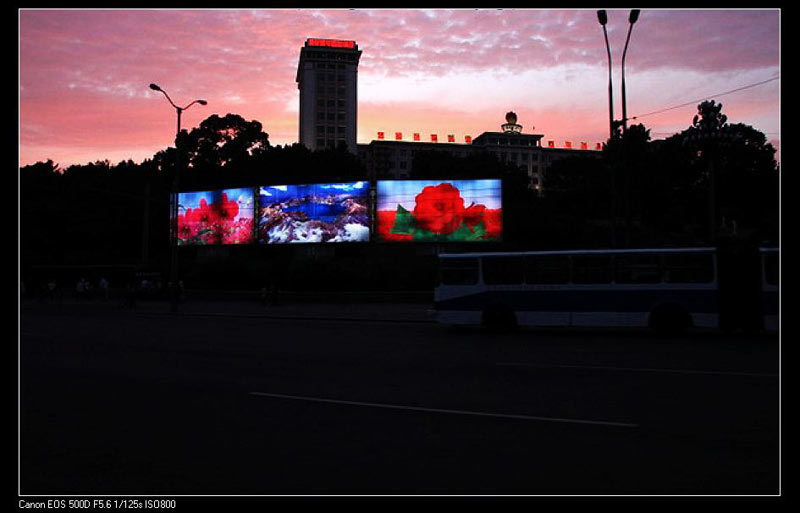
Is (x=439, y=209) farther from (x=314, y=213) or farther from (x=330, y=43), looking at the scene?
(x=330, y=43)

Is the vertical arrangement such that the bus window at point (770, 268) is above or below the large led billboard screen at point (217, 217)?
below

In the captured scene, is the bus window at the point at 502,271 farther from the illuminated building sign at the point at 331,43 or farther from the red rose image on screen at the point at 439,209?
the illuminated building sign at the point at 331,43

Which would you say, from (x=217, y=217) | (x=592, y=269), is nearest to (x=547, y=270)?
(x=592, y=269)

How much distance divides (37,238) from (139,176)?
16.8 meters

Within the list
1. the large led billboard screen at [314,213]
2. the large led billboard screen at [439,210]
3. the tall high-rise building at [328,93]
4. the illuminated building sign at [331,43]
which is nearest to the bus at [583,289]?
the large led billboard screen at [439,210]

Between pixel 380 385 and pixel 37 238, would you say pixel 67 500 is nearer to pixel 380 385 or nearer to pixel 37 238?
pixel 380 385

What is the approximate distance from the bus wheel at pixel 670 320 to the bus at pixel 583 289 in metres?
0.03

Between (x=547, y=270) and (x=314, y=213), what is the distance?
95.0 ft

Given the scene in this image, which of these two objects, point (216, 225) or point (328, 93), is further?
point (328, 93)

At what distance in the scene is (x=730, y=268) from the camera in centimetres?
1770

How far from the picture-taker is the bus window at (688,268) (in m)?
17.9

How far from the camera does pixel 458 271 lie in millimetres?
20578

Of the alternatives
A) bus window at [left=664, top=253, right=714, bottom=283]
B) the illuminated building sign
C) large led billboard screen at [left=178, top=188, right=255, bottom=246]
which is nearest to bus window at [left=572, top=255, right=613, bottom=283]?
bus window at [left=664, top=253, right=714, bottom=283]

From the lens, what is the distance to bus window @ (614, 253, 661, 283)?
18.5 m
